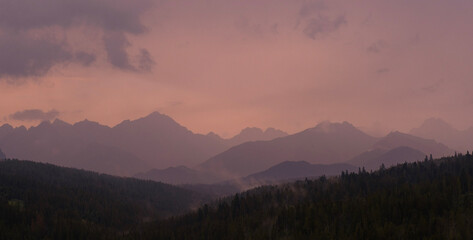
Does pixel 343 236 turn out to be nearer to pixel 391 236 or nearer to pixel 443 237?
pixel 391 236

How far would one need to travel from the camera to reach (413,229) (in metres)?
196

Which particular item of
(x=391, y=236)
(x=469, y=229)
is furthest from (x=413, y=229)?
(x=469, y=229)

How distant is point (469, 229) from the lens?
192625mm

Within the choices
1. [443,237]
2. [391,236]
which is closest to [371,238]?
[391,236]

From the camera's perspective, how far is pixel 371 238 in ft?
635

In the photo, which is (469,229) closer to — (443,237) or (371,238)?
(443,237)

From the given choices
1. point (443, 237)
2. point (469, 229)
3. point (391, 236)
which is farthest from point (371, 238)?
point (469, 229)

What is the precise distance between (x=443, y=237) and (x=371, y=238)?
30353mm

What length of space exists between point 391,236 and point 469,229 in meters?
35.8

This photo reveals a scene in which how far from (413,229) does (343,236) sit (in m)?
32.3

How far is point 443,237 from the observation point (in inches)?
7269

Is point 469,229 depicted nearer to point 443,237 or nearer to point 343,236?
point 443,237

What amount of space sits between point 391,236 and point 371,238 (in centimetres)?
920

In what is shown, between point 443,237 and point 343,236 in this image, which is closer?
point 443,237
